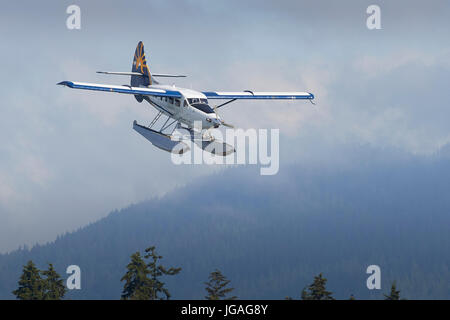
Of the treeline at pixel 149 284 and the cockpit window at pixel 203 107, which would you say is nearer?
the cockpit window at pixel 203 107

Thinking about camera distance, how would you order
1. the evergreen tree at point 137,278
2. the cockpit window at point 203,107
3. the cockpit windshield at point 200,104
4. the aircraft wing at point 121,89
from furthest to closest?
the evergreen tree at point 137,278 → the cockpit windshield at point 200,104 → the cockpit window at point 203,107 → the aircraft wing at point 121,89

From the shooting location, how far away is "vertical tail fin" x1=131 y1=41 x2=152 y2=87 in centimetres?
5519

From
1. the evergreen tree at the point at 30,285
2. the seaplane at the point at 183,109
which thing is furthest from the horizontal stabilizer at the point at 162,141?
the evergreen tree at the point at 30,285

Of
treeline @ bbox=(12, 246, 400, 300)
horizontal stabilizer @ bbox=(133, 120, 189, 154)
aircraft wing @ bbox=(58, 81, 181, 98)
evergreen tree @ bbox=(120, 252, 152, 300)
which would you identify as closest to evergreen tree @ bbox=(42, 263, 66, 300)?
treeline @ bbox=(12, 246, 400, 300)

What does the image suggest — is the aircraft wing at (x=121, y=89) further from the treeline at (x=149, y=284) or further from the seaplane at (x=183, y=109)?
the treeline at (x=149, y=284)

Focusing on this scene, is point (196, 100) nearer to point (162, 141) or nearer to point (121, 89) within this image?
point (162, 141)

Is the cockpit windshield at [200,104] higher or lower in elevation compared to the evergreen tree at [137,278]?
higher

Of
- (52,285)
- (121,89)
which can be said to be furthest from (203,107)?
(52,285)

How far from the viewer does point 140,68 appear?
56.3m

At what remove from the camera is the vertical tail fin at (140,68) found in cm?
5519

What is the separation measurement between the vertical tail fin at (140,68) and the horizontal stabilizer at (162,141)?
6.28 meters

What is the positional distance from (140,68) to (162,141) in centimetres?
1133
